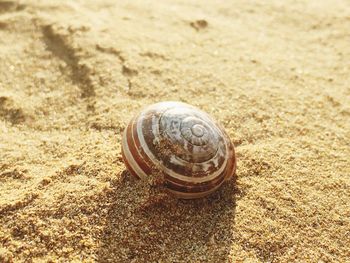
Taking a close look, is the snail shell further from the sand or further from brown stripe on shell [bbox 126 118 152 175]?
the sand

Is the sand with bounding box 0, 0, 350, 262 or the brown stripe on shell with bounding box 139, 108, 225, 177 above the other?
the brown stripe on shell with bounding box 139, 108, 225, 177

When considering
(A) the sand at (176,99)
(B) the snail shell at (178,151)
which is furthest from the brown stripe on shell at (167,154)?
(A) the sand at (176,99)

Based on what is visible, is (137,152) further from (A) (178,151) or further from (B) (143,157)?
(A) (178,151)

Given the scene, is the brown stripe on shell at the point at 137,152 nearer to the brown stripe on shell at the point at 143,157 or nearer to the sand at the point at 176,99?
the brown stripe on shell at the point at 143,157

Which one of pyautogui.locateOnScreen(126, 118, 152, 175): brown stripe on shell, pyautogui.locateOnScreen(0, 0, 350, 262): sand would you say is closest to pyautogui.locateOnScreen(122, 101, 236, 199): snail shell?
pyautogui.locateOnScreen(126, 118, 152, 175): brown stripe on shell

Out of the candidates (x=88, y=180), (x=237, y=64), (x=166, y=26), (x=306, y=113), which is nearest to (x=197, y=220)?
(x=88, y=180)

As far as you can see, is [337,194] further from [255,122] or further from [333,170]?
[255,122]
